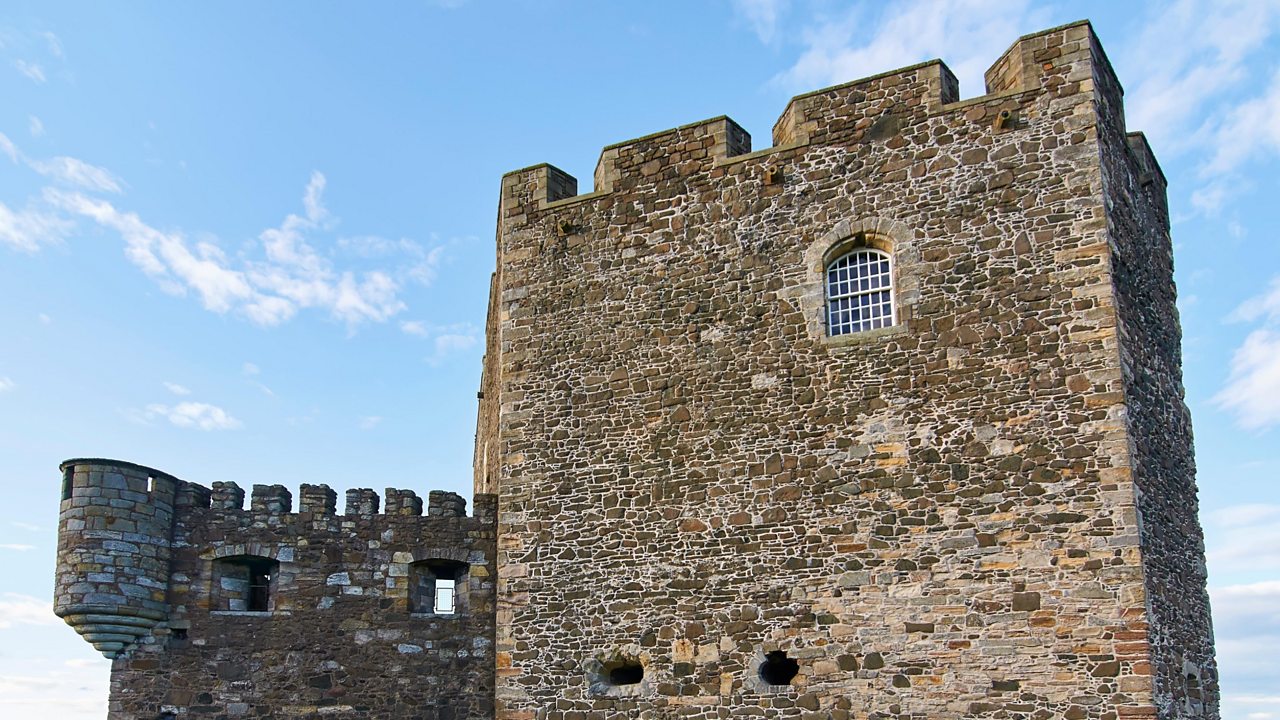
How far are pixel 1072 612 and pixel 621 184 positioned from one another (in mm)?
7839

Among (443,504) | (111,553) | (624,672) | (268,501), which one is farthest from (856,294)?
(111,553)

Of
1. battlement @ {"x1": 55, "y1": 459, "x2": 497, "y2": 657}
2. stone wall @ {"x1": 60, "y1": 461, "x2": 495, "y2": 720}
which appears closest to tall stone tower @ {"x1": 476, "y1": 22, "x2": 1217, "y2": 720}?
stone wall @ {"x1": 60, "y1": 461, "x2": 495, "y2": 720}

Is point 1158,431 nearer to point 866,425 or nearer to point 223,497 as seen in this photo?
point 866,425

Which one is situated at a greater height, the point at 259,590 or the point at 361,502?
the point at 361,502

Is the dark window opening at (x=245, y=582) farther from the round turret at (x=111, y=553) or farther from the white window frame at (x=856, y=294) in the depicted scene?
the white window frame at (x=856, y=294)

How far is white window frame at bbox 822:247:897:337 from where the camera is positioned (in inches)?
531


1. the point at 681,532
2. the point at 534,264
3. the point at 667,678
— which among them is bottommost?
the point at 667,678

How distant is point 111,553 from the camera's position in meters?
15.3

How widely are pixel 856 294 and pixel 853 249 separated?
61 centimetres

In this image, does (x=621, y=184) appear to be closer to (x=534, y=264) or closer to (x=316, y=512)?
(x=534, y=264)

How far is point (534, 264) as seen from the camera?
51.5 ft

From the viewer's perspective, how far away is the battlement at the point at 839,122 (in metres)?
13.2

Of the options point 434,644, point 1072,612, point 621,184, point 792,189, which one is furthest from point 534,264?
point 1072,612

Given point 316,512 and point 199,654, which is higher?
point 316,512
